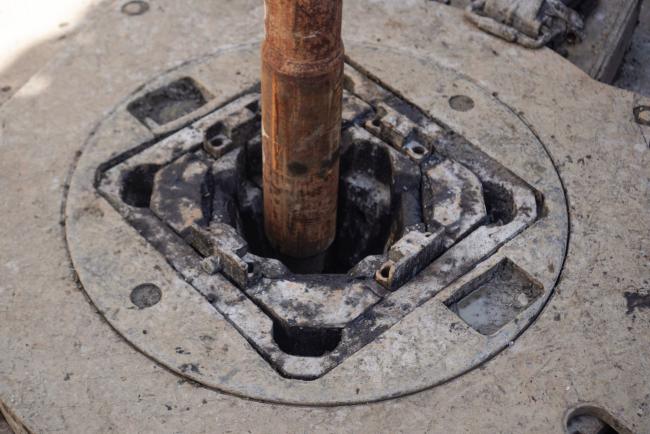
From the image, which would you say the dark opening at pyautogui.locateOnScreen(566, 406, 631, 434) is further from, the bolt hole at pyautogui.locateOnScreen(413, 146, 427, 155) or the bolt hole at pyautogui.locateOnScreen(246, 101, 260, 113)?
the bolt hole at pyautogui.locateOnScreen(246, 101, 260, 113)

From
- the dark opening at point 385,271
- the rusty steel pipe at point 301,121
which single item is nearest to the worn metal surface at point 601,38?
the rusty steel pipe at point 301,121

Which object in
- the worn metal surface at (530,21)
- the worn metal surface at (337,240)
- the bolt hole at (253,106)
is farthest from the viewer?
the worn metal surface at (530,21)

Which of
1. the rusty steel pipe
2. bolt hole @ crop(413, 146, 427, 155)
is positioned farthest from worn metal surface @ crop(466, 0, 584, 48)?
the rusty steel pipe

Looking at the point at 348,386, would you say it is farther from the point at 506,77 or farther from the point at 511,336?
the point at 506,77

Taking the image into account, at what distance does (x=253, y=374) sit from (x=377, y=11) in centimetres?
287

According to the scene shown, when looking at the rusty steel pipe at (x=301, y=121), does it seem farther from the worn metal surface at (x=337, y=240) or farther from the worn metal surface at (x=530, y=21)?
the worn metal surface at (x=530, y=21)

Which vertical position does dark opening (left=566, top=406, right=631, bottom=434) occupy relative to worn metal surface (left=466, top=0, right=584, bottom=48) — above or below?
below

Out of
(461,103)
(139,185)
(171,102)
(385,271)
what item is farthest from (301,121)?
(171,102)

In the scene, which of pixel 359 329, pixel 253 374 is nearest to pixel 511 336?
pixel 359 329

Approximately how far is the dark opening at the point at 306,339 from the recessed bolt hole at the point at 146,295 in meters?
0.57

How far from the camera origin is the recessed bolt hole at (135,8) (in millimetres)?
5605

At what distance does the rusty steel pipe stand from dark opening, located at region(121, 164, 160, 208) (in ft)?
2.20

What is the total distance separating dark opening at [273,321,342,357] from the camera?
12.8ft

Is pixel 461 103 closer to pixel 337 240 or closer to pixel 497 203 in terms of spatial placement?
pixel 497 203
